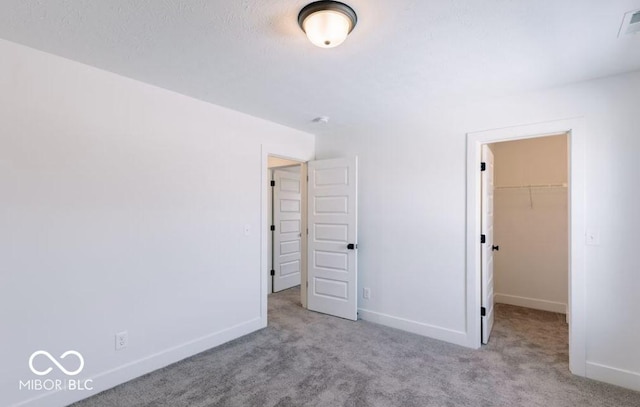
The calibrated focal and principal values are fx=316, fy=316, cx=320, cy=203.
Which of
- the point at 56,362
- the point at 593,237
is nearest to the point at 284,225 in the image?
the point at 56,362

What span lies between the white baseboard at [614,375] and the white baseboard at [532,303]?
1.85m

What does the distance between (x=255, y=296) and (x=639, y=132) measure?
3.74 m

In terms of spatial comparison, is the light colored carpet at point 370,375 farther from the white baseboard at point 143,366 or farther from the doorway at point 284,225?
the doorway at point 284,225

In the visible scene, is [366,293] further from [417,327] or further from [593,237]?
[593,237]

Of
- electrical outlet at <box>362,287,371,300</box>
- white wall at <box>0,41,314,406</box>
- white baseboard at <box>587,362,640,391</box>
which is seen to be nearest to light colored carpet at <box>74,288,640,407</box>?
white baseboard at <box>587,362,640,391</box>

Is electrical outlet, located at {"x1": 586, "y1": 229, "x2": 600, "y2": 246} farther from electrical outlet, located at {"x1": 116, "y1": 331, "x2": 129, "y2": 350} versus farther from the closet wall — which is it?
electrical outlet, located at {"x1": 116, "y1": 331, "x2": 129, "y2": 350}

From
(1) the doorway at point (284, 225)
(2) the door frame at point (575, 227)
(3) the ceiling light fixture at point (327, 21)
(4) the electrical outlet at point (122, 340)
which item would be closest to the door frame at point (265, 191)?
(1) the doorway at point (284, 225)

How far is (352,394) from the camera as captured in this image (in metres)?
2.33

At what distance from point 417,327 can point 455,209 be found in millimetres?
1361

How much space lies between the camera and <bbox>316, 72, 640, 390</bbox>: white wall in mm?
2451

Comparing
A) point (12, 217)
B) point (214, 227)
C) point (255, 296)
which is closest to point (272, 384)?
point (255, 296)

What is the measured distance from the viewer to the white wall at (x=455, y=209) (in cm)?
245

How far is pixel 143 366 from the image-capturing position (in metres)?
2.61

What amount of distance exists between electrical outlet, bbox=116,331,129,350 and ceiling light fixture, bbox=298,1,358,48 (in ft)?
8.50
